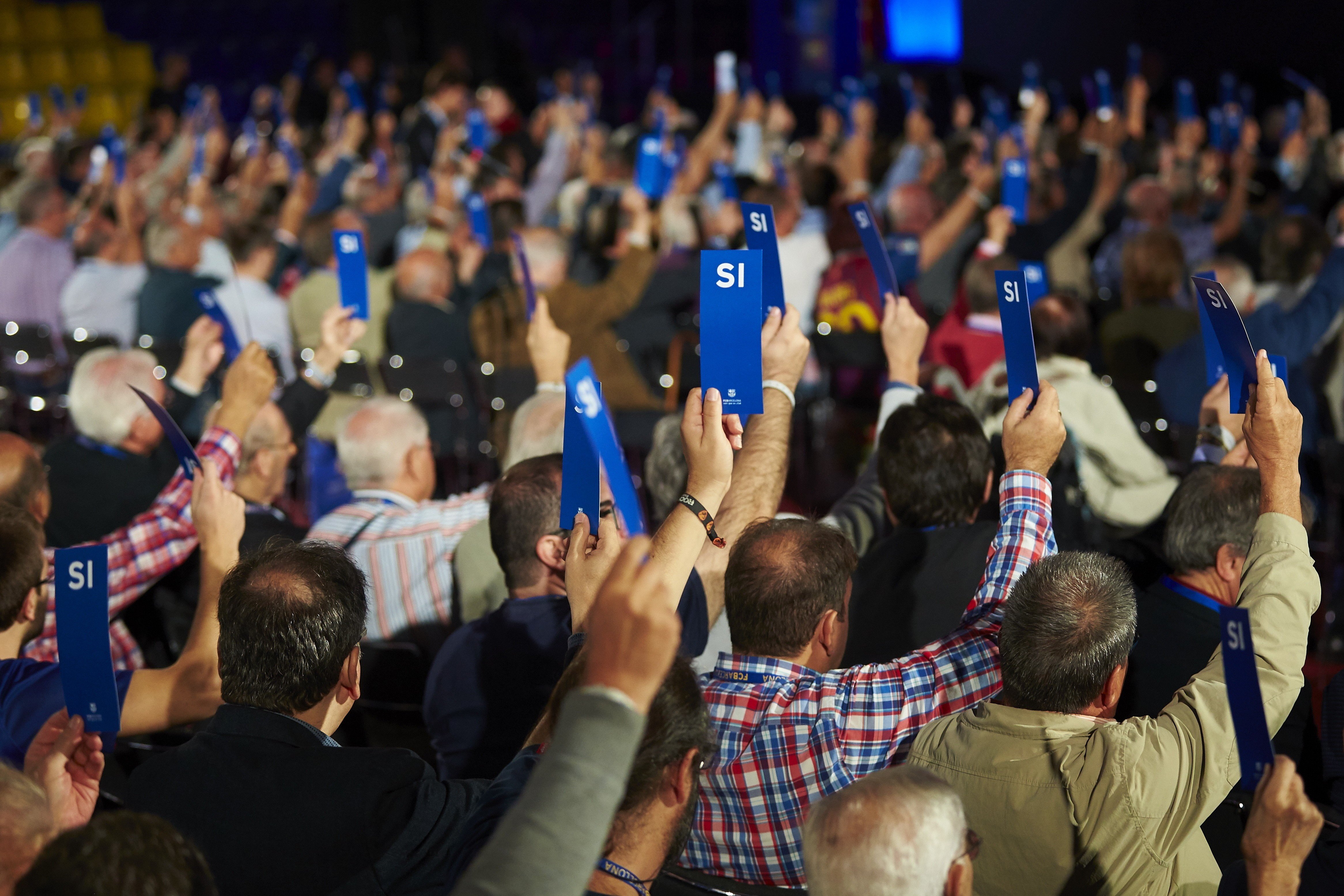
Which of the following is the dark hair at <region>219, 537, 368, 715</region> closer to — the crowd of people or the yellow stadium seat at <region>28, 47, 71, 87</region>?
the crowd of people

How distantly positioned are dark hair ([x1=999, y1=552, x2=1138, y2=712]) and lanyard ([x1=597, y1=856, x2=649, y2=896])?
70cm

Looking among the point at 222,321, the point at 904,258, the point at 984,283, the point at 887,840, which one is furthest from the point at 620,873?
the point at 904,258

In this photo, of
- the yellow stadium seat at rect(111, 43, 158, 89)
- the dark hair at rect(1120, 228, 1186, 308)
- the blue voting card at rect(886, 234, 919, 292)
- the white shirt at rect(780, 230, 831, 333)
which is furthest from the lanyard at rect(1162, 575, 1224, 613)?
the yellow stadium seat at rect(111, 43, 158, 89)

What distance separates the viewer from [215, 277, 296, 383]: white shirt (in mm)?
6027

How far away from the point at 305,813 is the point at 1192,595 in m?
1.75

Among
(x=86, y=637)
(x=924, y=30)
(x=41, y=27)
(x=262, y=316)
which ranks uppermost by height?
(x=41, y=27)

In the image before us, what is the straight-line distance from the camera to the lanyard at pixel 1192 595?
8.50 ft

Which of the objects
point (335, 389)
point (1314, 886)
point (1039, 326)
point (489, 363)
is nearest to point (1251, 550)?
point (1314, 886)

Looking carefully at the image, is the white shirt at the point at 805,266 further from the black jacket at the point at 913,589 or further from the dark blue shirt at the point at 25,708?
the dark blue shirt at the point at 25,708

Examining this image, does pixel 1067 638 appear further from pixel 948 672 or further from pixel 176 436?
pixel 176 436

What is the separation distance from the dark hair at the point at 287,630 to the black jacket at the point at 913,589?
3.89ft

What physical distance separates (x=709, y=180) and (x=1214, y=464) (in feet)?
20.9

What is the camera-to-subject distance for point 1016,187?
549cm

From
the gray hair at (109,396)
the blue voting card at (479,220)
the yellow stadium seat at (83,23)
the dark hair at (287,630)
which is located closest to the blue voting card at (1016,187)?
the blue voting card at (479,220)
